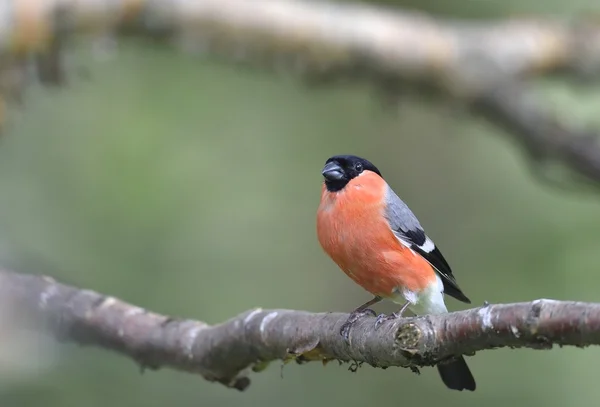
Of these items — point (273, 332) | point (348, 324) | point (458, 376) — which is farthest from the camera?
point (458, 376)

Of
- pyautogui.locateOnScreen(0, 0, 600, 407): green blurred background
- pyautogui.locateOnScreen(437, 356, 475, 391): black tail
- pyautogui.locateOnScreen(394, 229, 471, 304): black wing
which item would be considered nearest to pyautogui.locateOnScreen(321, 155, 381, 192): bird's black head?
pyautogui.locateOnScreen(394, 229, 471, 304): black wing

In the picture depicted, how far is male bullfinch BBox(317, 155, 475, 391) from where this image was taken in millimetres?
3352

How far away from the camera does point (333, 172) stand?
3.57m

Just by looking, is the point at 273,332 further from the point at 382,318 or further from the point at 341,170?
the point at 341,170

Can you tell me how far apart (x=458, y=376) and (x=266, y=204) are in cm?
481

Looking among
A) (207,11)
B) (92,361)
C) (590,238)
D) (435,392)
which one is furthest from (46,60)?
(590,238)

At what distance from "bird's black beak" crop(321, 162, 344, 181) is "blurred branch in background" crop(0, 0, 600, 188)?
197 cm

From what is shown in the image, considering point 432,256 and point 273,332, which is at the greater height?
point 432,256

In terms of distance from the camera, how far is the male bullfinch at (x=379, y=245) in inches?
132

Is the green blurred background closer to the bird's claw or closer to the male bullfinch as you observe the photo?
the male bullfinch

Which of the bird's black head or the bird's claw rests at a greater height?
the bird's black head

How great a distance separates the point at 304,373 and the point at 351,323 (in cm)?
410

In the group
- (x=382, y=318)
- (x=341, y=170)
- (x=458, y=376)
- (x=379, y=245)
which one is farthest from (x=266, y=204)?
(x=382, y=318)

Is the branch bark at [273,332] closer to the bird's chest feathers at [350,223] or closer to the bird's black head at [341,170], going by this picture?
the bird's chest feathers at [350,223]
